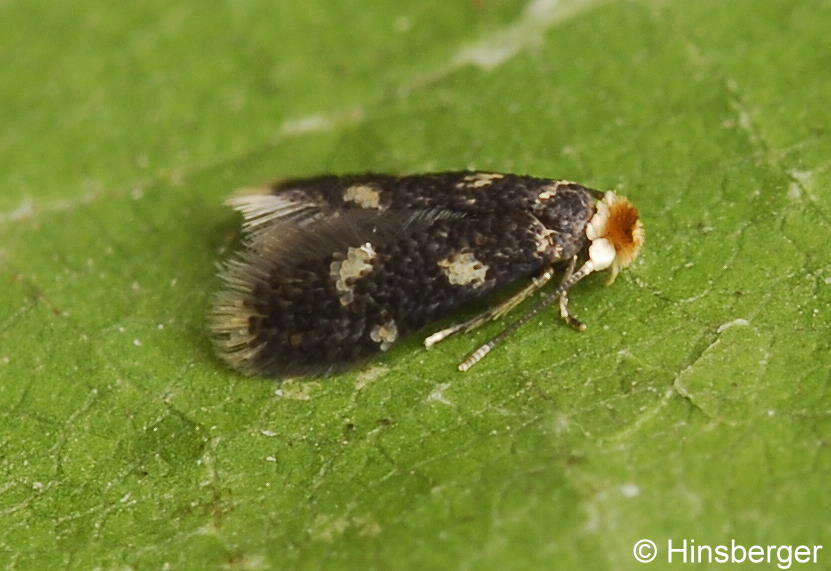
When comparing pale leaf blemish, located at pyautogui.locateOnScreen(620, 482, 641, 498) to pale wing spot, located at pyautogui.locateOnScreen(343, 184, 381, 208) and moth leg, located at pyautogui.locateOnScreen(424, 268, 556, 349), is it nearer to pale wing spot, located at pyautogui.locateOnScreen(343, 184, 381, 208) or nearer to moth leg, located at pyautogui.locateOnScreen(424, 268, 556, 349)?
moth leg, located at pyautogui.locateOnScreen(424, 268, 556, 349)

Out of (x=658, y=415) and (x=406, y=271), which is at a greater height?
Result: (x=406, y=271)

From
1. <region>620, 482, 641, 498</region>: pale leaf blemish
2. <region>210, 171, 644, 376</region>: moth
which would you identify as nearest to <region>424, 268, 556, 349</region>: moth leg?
<region>210, 171, 644, 376</region>: moth

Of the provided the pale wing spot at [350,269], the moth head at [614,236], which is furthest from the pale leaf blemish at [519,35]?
the pale wing spot at [350,269]

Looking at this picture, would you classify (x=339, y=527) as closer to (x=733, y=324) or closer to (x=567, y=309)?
(x=567, y=309)

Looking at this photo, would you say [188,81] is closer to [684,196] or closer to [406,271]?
[406,271]

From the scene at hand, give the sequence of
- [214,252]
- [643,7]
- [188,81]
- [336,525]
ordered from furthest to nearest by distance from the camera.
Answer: [188,81] → [643,7] → [214,252] → [336,525]

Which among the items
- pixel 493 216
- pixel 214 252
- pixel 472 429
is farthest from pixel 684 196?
pixel 214 252

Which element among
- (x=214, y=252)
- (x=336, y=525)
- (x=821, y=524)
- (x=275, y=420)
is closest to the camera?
(x=821, y=524)

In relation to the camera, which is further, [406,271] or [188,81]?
[188,81]
